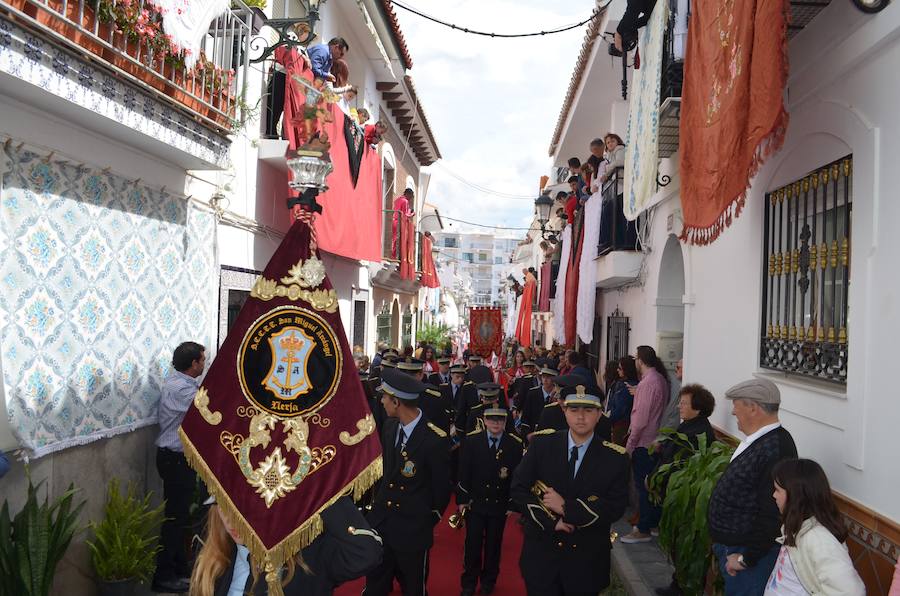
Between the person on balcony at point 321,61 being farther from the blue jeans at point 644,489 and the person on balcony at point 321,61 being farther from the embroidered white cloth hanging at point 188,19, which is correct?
the blue jeans at point 644,489

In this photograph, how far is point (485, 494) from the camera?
20.4ft

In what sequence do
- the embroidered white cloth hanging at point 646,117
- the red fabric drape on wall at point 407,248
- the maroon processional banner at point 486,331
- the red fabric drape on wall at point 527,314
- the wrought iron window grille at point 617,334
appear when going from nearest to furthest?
the embroidered white cloth hanging at point 646,117
the wrought iron window grille at point 617,334
the red fabric drape on wall at point 407,248
the maroon processional banner at point 486,331
the red fabric drape on wall at point 527,314

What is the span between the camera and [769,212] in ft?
18.3

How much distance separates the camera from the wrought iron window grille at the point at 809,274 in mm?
4395

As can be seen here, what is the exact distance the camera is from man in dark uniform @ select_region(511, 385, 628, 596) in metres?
4.33

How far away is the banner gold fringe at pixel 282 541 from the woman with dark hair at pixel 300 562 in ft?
0.13

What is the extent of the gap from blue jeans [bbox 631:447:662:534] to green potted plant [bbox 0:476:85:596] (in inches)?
208

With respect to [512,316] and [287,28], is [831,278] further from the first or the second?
[512,316]

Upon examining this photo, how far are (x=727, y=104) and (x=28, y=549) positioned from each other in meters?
4.95

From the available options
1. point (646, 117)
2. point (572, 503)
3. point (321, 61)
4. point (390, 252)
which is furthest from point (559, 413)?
point (390, 252)

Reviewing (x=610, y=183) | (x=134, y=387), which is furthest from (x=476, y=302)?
(x=134, y=387)

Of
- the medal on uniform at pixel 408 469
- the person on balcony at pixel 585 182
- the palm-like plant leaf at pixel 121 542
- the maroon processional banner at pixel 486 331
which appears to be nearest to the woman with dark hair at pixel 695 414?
the medal on uniform at pixel 408 469

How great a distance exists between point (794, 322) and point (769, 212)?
3.18 feet

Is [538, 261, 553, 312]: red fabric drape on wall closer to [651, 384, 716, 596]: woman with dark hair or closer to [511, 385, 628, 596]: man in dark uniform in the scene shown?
[651, 384, 716, 596]: woman with dark hair
